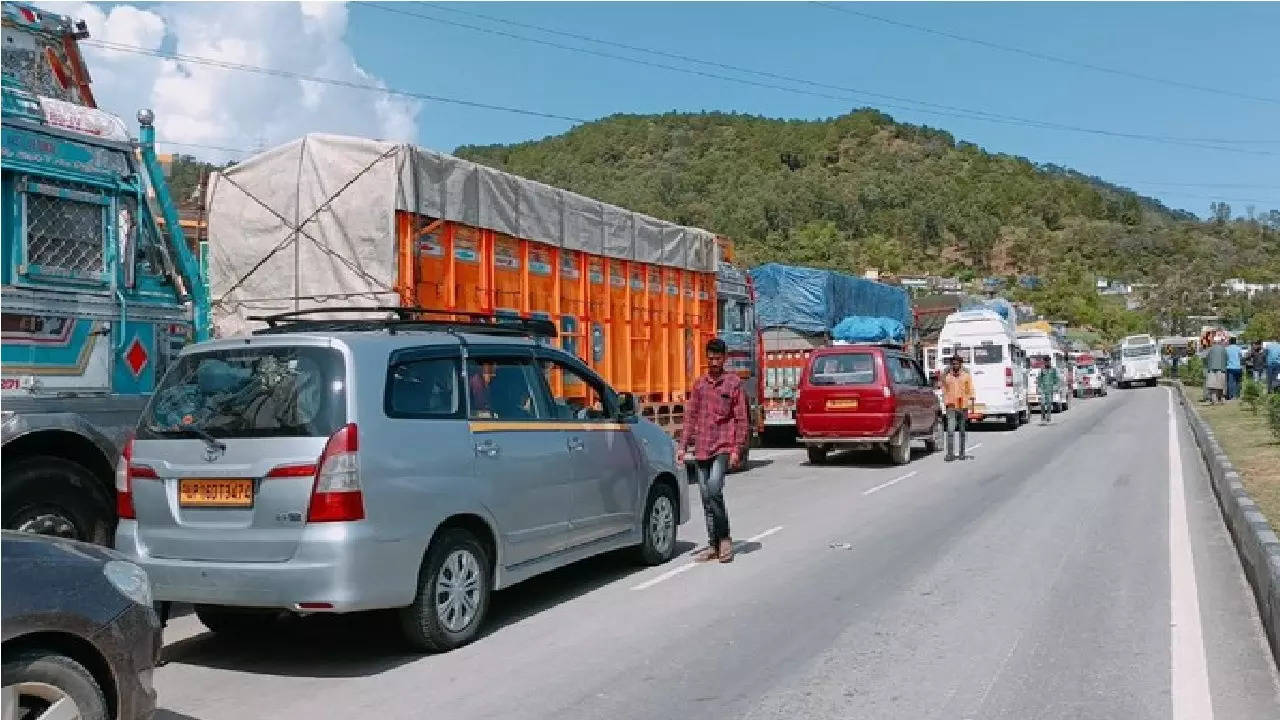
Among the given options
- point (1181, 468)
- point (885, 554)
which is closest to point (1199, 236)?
point (1181, 468)

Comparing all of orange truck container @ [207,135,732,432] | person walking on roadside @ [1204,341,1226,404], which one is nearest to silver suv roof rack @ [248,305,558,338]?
orange truck container @ [207,135,732,432]

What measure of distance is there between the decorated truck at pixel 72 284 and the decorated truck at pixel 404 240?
2.30 m

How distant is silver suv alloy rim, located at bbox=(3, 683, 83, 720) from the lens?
366 cm

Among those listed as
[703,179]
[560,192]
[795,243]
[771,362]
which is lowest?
[771,362]

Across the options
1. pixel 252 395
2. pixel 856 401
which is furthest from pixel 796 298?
pixel 252 395

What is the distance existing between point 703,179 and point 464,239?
8731 centimetres

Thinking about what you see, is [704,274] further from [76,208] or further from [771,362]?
[76,208]

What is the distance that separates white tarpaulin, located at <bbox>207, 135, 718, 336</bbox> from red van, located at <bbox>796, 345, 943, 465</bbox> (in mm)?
7142

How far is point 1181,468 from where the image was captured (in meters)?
16.1

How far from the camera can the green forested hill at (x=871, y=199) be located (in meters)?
87.8

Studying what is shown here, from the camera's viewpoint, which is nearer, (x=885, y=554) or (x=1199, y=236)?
(x=885, y=554)

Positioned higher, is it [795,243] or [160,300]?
[795,243]

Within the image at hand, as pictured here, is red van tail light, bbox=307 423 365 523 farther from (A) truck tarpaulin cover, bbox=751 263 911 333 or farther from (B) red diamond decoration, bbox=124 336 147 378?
(A) truck tarpaulin cover, bbox=751 263 911 333

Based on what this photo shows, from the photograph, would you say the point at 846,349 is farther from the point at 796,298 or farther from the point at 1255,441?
the point at 1255,441
